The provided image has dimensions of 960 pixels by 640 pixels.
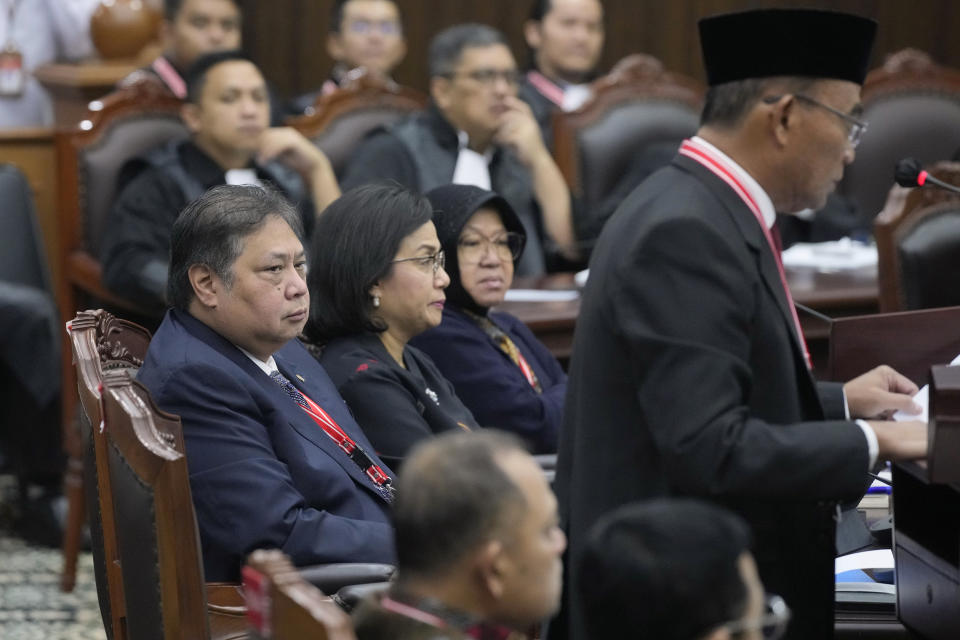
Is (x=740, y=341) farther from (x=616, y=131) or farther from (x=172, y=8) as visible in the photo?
(x=172, y=8)

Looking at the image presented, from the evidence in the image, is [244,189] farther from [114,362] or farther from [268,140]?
[268,140]

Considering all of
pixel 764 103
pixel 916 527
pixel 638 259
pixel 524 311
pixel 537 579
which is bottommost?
pixel 524 311

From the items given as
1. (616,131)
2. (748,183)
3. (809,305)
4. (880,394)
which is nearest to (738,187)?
(748,183)

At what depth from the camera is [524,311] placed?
3895 mm

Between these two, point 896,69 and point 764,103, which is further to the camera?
point 896,69

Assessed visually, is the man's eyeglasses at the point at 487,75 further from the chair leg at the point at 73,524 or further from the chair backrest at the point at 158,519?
the chair backrest at the point at 158,519

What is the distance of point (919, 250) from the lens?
3561 mm

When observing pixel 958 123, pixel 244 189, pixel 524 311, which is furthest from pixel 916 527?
pixel 958 123

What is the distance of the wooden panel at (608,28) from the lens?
7.03m

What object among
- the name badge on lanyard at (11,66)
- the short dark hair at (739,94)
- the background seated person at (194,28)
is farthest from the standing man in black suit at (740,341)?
the name badge on lanyard at (11,66)

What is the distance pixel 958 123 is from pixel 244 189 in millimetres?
3672

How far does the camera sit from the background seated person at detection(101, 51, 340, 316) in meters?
4.24

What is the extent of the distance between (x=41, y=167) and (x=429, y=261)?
2.43 meters

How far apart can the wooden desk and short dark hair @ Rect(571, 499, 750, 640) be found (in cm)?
235
